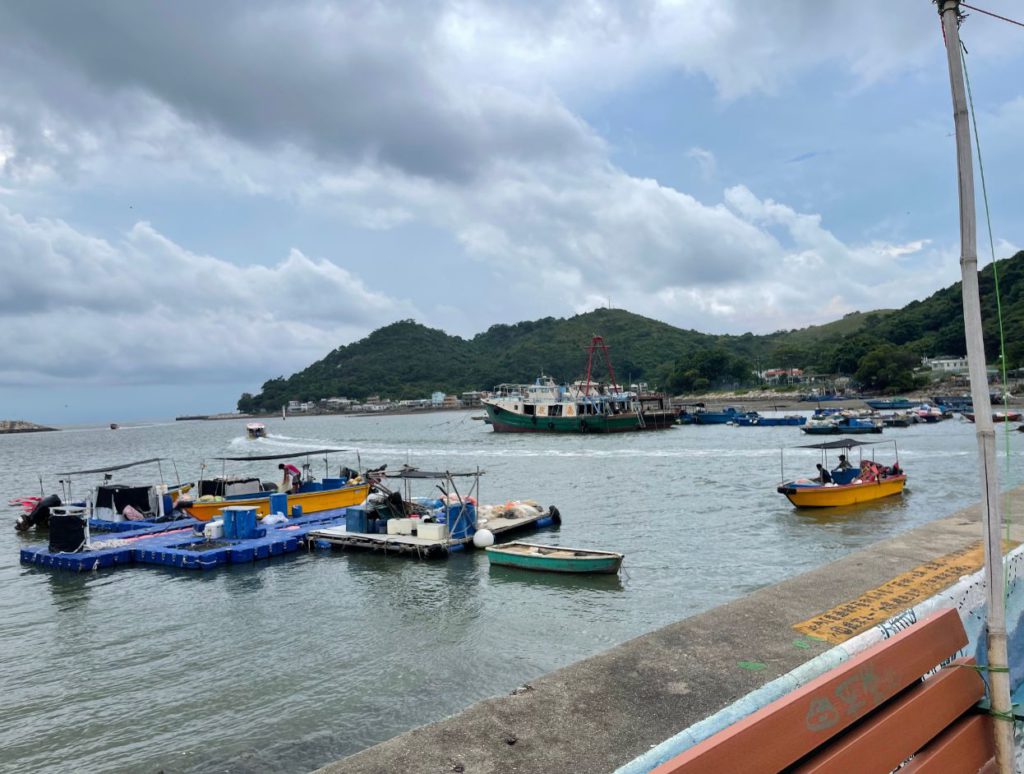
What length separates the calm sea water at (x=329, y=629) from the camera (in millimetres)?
9055

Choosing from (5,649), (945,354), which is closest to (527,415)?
(5,649)

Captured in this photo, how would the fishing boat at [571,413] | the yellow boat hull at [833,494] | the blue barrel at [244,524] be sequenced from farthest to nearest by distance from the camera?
1. the fishing boat at [571,413]
2. the yellow boat hull at [833,494]
3. the blue barrel at [244,524]

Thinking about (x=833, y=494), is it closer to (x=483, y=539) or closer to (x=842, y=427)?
(x=483, y=539)

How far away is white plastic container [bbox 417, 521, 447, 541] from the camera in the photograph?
18812mm

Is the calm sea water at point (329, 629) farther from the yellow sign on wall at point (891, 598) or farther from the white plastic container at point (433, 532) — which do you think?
the yellow sign on wall at point (891, 598)

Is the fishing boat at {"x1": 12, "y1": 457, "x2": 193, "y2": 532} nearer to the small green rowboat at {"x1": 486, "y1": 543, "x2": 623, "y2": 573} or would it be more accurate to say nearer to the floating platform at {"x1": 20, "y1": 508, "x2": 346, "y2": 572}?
the floating platform at {"x1": 20, "y1": 508, "x2": 346, "y2": 572}

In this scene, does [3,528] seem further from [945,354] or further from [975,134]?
[945,354]

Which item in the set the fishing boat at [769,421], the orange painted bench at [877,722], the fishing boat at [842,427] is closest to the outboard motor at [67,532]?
the orange painted bench at [877,722]

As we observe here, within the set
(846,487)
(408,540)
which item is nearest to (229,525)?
(408,540)

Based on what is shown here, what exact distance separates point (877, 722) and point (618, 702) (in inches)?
123

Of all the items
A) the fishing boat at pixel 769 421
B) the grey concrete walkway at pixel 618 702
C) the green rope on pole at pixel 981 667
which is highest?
the green rope on pole at pixel 981 667

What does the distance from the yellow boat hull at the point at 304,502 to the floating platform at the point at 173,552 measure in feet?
9.60

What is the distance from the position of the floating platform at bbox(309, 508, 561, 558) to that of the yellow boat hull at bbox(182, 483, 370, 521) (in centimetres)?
436

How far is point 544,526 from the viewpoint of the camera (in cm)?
2236
